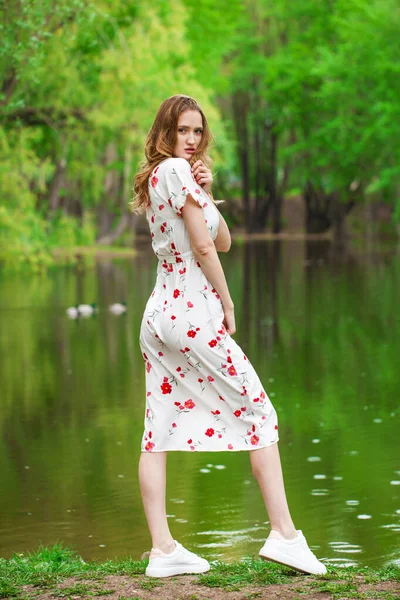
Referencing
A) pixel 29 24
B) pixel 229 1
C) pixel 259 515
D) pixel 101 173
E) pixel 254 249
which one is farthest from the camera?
pixel 229 1

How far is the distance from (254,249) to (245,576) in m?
38.1

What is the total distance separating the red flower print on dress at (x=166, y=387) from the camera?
4648 millimetres

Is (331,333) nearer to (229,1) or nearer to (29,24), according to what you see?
(29,24)

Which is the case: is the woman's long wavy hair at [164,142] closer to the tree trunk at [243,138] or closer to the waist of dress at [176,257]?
the waist of dress at [176,257]

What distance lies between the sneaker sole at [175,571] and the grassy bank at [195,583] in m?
0.03

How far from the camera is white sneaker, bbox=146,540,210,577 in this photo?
4.52 meters

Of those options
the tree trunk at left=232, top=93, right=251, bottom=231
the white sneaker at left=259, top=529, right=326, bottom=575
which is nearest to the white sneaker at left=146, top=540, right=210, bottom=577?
the white sneaker at left=259, top=529, right=326, bottom=575

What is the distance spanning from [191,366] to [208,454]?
3450mm

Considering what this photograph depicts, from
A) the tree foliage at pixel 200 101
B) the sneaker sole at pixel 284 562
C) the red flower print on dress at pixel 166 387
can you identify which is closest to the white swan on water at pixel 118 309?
the tree foliage at pixel 200 101

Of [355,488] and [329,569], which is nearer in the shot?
[329,569]

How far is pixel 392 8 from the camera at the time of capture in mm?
44094

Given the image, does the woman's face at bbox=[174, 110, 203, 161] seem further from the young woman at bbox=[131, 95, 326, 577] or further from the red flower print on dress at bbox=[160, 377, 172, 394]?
the red flower print on dress at bbox=[160, 377, 172, 394]

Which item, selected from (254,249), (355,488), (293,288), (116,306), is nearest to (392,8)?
(254,249)

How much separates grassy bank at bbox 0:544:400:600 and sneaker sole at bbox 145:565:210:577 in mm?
32
